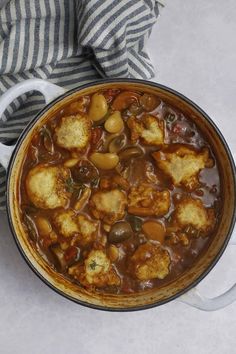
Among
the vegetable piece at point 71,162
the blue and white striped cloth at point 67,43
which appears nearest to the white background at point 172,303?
the blue and white striped cloth at point 67,43

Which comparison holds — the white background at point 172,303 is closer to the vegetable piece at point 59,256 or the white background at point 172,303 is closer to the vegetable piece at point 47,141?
the vegetable piece at point 59,256

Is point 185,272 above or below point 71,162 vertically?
below

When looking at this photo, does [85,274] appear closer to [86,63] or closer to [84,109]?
[84,109]

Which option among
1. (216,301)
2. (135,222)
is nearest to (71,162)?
(135,222)

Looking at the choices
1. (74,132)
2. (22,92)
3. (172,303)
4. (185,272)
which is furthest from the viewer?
(172,303)

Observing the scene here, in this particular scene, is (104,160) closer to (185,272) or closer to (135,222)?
(135,222)

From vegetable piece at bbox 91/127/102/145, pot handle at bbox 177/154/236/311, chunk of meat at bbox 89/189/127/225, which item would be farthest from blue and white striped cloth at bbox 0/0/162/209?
pot handle at bbox 177/154/236/311

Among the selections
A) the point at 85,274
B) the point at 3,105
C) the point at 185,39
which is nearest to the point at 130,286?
the point at 85,274
